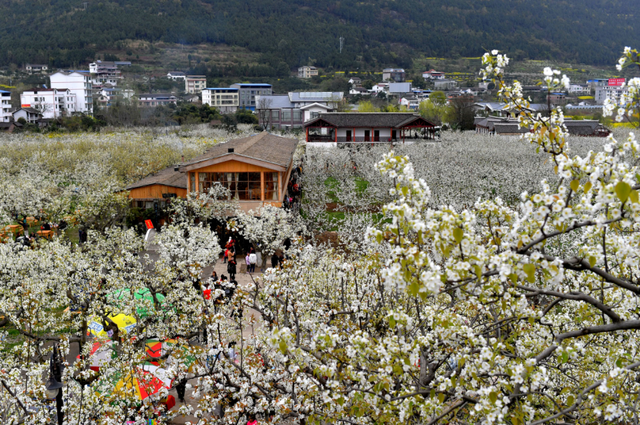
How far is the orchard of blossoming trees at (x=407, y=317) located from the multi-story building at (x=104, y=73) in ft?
426

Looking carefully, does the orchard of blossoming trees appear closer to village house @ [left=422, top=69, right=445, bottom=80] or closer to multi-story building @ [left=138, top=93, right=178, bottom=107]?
multi-story building @ [left=138, top=93, right=178, bottom=107]

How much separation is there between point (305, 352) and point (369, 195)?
956 inches

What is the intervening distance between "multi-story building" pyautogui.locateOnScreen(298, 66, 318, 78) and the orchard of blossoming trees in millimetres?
139996

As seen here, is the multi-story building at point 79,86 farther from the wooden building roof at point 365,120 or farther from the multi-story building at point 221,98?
the wooden building roof at point 365,120

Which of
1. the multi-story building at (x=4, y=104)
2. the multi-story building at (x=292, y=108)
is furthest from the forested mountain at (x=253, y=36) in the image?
the multi-story building at (x=292, y=108)

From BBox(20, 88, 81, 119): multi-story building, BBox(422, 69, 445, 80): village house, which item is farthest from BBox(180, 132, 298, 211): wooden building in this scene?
BBox(422, 69, 445, 80): village house

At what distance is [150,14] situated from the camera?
171000 millimetres

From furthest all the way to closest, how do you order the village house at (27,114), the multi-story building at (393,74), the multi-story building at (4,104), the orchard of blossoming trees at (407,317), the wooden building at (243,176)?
1. the multi-story building at (393,74)
2. the multi-story building at (4,104)
3. the village house at (27,114)
4. the wooden building at (243,176)
5. the orchard of blossoming trees at (407,317)

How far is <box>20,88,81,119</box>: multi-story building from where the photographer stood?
91375mm

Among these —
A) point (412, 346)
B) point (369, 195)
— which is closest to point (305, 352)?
point (412, 346)

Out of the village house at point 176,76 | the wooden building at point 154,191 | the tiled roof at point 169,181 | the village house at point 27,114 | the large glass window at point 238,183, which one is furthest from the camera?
the village house at point 176,76

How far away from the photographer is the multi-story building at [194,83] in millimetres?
130887

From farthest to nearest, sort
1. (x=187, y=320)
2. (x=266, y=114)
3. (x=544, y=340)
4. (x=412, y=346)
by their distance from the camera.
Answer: (x=266, y=114) → (x=187, y=320) → (x=544, y=340) → (x=412, y=346)

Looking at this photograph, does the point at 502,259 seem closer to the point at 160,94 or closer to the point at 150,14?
the point at 160,94
